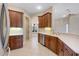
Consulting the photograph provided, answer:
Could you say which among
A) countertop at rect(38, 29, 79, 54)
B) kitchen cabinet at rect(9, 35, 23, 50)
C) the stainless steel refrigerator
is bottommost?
kitchen cabinet at rect(9, 35, 23, 50)

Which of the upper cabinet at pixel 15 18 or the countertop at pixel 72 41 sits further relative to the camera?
the upper cabinet at pixel 15 18

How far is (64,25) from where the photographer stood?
11.0 feet

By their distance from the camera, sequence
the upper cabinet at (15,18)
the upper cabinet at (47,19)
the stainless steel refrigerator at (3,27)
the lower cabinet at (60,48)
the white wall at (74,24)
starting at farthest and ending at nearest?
the upper cabinet at (47,19) < the upper cabinet at (15,18) < the white wall at (74,24) < the lower cabinet at (60,48) < the stainless steel refrigerator at (3,27)

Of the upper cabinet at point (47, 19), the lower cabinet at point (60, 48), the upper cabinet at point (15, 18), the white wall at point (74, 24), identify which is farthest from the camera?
the upper cabinet at point (47, 19)

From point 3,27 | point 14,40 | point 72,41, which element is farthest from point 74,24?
point 14,40

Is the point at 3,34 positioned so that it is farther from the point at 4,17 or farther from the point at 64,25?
the point at 64,25

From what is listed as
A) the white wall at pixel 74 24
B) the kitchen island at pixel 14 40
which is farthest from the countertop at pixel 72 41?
the kitchen island at pixel 14 40

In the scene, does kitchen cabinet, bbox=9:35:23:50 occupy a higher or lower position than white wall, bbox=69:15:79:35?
lower

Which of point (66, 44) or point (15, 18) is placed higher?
point (15, 18)

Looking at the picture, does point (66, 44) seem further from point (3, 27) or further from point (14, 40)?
point (14, 40)

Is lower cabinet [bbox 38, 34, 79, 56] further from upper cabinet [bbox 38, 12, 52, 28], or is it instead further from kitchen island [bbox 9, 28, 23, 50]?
→ kitchen island [bbox 9, 28, 23, 50]

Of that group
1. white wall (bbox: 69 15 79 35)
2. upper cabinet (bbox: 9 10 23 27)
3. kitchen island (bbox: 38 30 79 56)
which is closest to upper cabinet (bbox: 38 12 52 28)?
kitchen island (bbox: 38 30 79 56)

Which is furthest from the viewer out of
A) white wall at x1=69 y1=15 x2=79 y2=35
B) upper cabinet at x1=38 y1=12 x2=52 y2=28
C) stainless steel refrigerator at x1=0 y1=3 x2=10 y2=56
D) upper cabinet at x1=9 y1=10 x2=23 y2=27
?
upper cabinet at x1=38 y1=12 x2=52 y2=28

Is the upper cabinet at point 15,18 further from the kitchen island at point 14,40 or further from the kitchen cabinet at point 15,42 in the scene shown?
the kitchen cabinet at point 15,42
